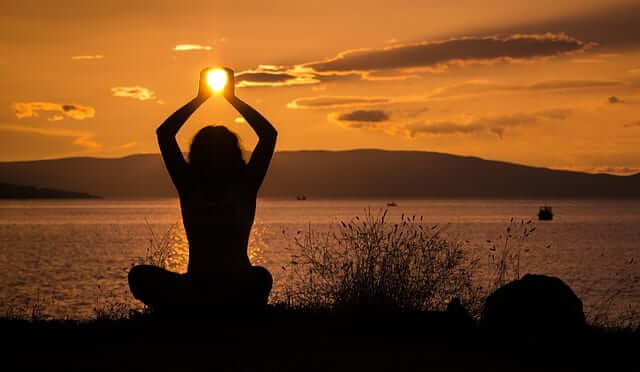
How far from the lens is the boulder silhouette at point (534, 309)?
7969 mm

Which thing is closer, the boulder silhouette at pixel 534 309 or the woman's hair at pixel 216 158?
the woman's hair at pixel 216 158

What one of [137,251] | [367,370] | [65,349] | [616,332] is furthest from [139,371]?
[137,251]

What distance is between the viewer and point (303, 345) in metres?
7.53

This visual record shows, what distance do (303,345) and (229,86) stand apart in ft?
8.57

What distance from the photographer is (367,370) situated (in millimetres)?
6664

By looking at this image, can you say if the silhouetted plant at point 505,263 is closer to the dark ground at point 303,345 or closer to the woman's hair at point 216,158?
the dark ground at point 303,345

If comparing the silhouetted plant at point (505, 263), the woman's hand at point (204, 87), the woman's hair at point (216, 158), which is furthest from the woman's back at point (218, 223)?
the silhouetted plant at point (505, 263)

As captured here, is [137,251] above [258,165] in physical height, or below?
below

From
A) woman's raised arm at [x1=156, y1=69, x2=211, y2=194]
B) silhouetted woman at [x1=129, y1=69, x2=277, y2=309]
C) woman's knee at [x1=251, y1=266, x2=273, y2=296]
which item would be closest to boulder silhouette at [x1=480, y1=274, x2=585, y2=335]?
woman's knee at [x1=251, y1=266, x2=273, y2=296]

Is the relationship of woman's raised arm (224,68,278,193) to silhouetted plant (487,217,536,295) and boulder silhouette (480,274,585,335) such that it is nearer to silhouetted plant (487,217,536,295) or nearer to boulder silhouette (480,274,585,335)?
boulder silhouette (480,274,585,335)

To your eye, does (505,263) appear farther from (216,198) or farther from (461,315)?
(216,198)

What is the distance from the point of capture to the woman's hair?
7.59 meters

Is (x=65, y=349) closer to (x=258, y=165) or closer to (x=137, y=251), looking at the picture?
(x=258, y=165)

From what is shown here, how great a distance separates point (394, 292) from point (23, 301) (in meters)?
14.1
